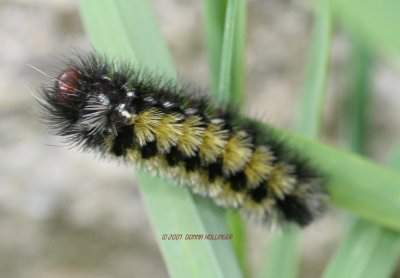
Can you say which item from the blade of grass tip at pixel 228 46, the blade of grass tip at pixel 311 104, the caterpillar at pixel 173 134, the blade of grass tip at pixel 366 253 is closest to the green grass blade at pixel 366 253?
the blade of grass tip at pixel 366 253

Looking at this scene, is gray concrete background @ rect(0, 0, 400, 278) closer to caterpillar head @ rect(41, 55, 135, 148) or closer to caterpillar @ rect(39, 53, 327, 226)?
caterpillar @ rect(39, 53, 327, 226)

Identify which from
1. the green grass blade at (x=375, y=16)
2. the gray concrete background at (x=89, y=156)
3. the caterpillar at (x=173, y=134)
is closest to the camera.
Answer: the green grass blade at (x=375, y=16)

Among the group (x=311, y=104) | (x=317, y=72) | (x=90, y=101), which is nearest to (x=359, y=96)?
(x=311, y=104)

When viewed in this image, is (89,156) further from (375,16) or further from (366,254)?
(375,16)

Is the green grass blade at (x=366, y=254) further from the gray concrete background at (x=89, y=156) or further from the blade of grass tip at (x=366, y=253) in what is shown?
the gray concrete background at (x=89, y=156)

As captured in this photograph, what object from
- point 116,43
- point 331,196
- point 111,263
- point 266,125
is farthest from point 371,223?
point 111,263

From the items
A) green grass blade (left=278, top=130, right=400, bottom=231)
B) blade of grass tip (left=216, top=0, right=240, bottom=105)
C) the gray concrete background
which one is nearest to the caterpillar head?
blade of grass tip (left=216, top=0, right=240, bottom=105)
